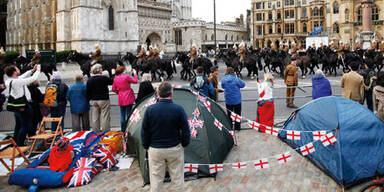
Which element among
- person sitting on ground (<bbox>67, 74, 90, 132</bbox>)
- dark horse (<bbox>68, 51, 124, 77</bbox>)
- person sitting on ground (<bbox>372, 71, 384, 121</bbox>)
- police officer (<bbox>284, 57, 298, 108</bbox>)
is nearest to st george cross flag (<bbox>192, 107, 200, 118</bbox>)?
person sitting on ground (<bbox>67, 74, 90, 132</bbox>)

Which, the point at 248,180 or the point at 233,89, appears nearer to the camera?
the point at 248,180

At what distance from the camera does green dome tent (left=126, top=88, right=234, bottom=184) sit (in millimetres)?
5902

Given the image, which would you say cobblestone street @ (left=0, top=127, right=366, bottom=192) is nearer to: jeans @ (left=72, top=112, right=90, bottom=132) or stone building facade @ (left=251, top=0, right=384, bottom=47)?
jeans @ (left=72, top=112, right=90, bottom=132)

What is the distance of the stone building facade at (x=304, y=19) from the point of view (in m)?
53.3

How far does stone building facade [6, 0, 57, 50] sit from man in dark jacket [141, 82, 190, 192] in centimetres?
4164

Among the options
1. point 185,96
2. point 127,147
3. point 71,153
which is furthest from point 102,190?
point 185,96

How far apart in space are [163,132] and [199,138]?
77.5 inches

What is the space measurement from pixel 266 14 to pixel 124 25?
43.5 m

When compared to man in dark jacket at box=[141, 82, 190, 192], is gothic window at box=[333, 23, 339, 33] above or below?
above

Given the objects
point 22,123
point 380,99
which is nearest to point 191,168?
point 22,123

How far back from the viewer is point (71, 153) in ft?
19.4

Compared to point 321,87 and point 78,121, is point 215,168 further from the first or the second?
point 321,87

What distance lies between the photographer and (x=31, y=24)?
159 ft

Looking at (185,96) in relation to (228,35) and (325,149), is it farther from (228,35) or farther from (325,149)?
(228,35)
